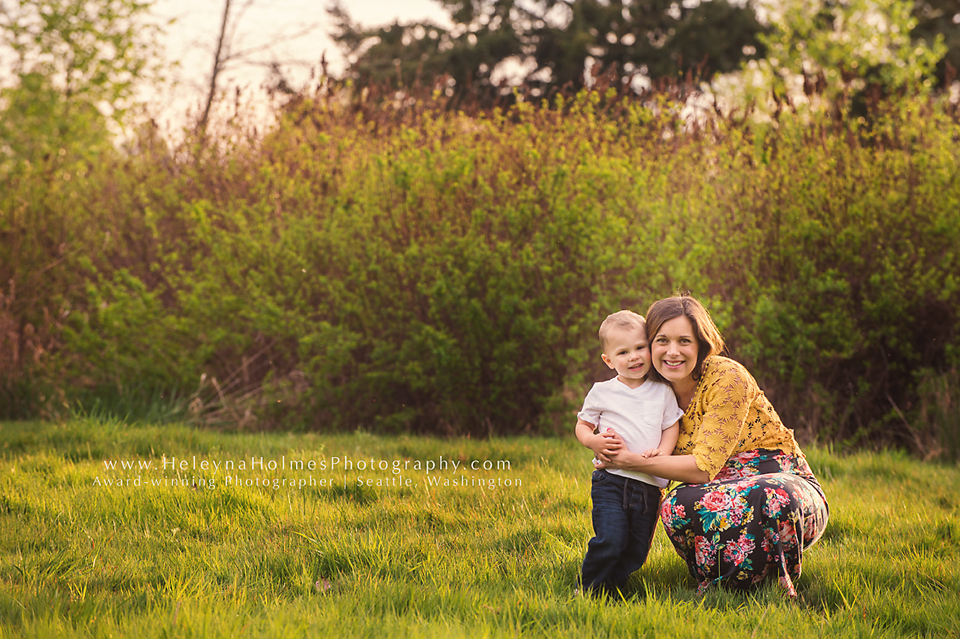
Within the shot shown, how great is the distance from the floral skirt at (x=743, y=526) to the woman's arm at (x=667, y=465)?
2.6 inches

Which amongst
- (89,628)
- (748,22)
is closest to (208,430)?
(89,628)

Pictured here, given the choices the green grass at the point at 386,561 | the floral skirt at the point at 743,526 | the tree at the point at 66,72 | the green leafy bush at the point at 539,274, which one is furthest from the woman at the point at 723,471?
the tree at the point at 66,72

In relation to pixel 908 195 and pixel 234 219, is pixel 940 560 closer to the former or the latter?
pixel 908 195

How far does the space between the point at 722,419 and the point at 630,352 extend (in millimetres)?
396

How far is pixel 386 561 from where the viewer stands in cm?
289

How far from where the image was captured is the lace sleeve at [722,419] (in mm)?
2646

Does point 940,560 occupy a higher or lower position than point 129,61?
lower

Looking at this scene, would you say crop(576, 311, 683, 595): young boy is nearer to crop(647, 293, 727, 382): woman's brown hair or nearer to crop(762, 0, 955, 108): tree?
crop(647, 293, 727, 382): woman's brown hair

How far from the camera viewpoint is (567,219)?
19.8 ft

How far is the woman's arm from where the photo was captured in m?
2.63

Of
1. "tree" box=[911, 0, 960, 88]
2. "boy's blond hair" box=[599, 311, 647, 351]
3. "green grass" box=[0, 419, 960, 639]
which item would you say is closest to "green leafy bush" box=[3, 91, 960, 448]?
"green grass" box=[0, 419, 960, 639]

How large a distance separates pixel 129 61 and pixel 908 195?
1277 cm

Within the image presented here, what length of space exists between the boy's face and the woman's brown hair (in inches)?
1.7

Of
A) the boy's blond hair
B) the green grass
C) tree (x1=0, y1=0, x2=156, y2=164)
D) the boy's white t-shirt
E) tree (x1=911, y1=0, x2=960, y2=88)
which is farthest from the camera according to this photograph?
tree (x1=911, y1=0, x2=960, y2=88)
